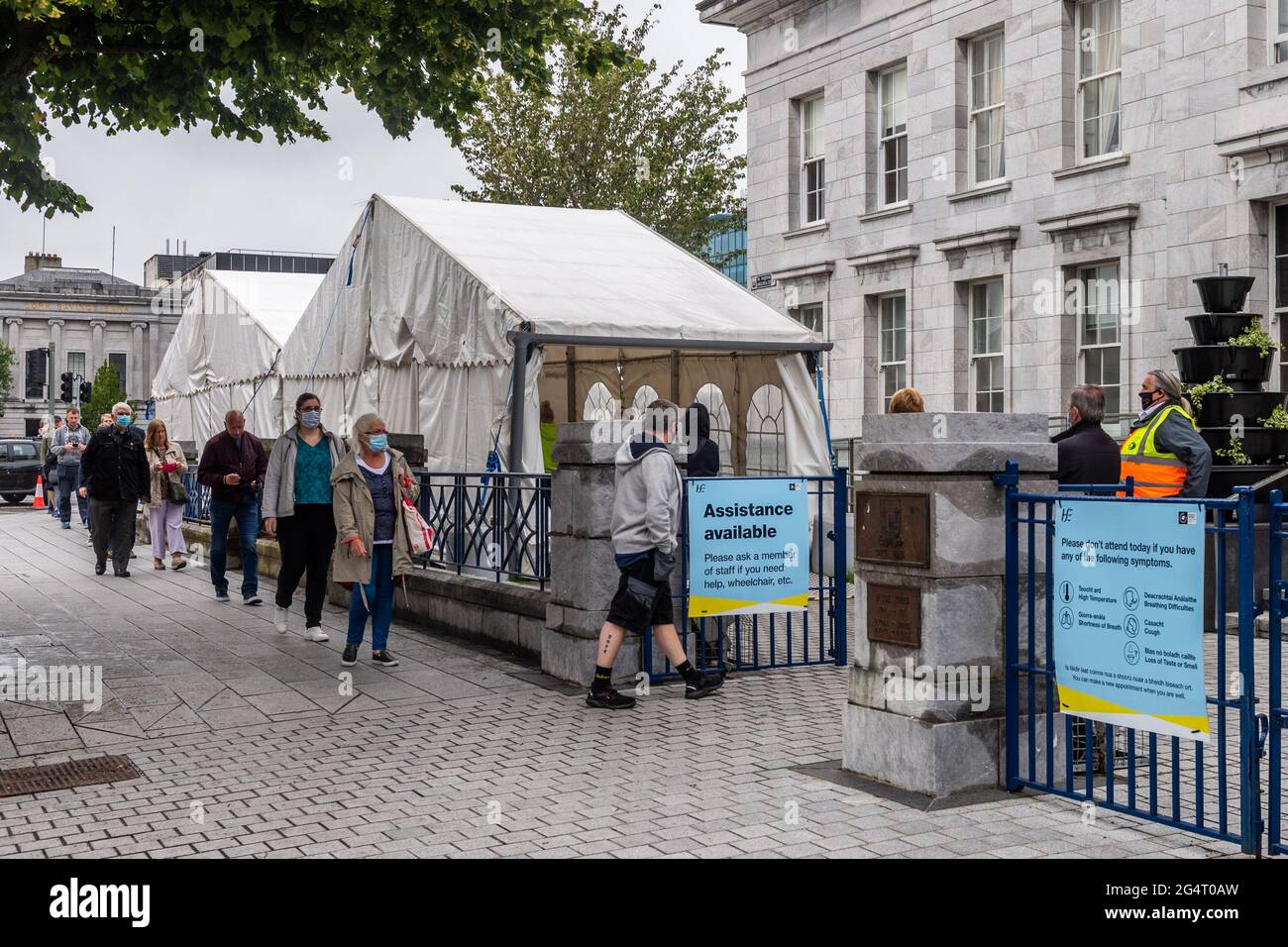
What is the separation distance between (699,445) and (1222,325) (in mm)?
5997

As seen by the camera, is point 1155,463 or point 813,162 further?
point 813,162

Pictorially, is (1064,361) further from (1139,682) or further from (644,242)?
(1139,682)

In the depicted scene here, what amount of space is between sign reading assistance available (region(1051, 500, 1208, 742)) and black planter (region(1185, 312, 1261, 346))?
8.51 m

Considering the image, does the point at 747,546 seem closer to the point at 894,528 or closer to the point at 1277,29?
the point at 894,528

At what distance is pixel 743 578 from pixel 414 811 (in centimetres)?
370

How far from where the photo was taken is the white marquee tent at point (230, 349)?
20156mm

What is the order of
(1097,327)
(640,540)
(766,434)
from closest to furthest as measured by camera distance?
1. (640,540)
2. (766,434)
3. (1097,327)

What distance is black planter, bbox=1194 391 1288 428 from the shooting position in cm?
1273

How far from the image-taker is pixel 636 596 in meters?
8.35

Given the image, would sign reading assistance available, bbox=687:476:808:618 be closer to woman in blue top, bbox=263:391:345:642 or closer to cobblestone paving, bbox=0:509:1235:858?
cobblestone paving, bbox=0:509:1235:858

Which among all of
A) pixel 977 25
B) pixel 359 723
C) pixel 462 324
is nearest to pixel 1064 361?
pixel 977 25

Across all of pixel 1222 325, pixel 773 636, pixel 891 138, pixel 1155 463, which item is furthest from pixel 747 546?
pixel 891 138
